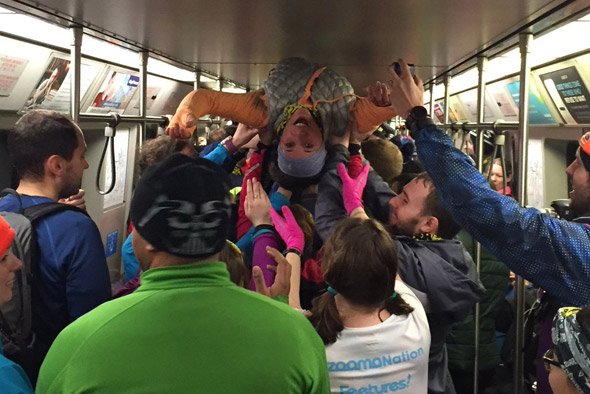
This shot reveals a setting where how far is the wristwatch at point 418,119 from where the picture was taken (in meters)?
1.55

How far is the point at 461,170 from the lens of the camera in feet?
4.89

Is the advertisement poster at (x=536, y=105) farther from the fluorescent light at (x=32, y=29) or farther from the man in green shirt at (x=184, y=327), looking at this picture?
the man in green shirt at (x=184, y=327)

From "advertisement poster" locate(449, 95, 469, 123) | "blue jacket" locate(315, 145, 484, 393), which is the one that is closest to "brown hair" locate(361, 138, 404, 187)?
"blue jacket" locate(315, 145, 484, 393)

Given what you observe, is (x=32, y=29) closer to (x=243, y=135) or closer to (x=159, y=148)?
(x=159, y=148)

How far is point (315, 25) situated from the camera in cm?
196

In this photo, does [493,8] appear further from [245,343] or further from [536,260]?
[245,343]

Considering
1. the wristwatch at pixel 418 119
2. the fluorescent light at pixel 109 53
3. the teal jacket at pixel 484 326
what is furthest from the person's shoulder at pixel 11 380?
the fluorescent light at pixel 109 53

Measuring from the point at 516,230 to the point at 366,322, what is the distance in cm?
44

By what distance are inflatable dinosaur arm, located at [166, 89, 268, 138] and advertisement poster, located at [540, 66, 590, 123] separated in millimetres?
2224

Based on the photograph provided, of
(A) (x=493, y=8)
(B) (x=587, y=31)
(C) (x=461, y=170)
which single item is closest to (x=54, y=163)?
(C) (x=461, y=170)

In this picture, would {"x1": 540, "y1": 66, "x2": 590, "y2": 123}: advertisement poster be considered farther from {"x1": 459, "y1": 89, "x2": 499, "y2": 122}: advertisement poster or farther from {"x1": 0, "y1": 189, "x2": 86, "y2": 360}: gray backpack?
{"x1": 0, "y1": 189, "x2": 86, "y2": 360}: gray backpack

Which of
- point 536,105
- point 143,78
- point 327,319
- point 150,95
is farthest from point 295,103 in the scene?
point 150,95

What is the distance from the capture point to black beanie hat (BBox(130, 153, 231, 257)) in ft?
3.32

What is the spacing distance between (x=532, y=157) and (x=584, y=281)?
12.5 feet
